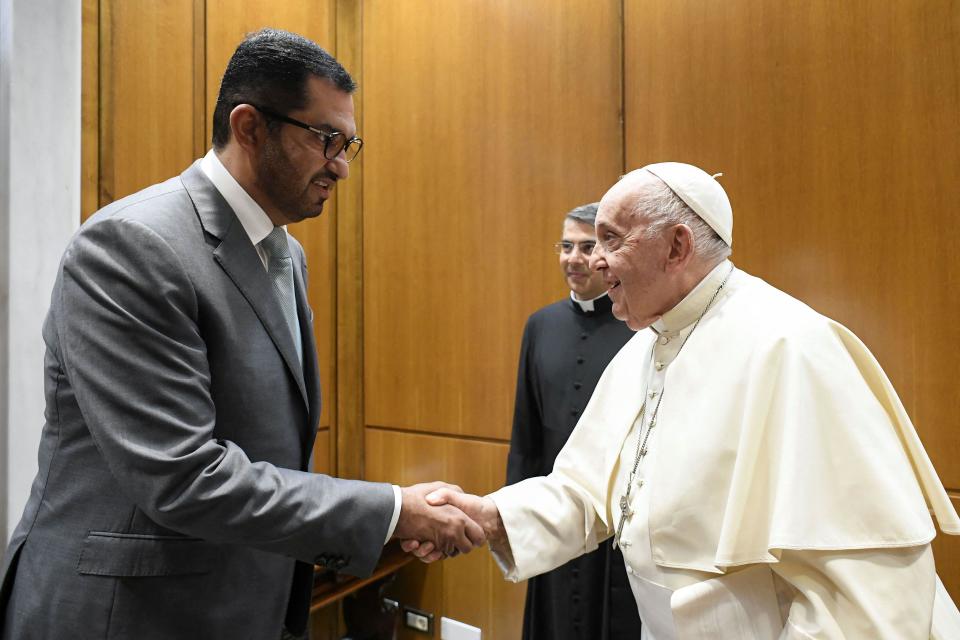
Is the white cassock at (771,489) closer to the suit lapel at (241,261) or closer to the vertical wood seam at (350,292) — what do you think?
the suit lapel at (241,261)

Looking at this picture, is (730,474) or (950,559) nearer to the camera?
(730,474)

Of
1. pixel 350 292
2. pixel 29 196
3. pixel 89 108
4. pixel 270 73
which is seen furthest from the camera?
pixel 350 292

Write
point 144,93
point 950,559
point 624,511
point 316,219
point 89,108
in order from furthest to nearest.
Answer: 1. point 316,219
2. point 144,93
3. point 89,108
4. point 950,559
5. point 624,511

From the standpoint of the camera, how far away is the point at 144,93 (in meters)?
2.83

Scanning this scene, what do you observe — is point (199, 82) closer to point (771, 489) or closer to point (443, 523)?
point (443, 523)

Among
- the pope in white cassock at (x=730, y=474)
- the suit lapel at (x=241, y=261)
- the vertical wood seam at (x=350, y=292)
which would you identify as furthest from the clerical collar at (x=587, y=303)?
the vertical wood seam at (x=350, y=292)

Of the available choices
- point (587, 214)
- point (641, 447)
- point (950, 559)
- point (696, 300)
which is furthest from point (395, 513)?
point (950, 559)

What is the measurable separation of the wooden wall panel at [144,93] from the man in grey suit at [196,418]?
1481 mm

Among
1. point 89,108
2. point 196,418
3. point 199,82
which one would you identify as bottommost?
point 196,418

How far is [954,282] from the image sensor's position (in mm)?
2277

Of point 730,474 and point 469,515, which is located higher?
point 730,474

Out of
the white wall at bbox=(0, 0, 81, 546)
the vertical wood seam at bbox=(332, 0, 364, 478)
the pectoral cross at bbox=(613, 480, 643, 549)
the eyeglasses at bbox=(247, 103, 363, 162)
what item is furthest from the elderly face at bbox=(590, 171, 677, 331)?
the vertical wood seam at bbox=(332, 0, 364, 478)

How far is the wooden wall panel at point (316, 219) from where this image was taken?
10.8 ft

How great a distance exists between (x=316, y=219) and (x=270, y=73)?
235 cm
